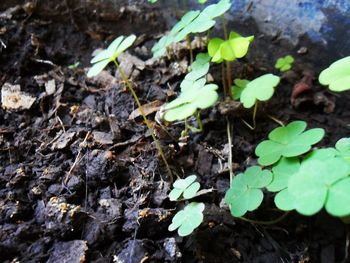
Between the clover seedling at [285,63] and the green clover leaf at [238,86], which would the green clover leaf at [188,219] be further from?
the clover seedling at [285,63]

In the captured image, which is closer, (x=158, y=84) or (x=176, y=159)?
(x=176, y=159)

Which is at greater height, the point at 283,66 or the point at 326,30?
the point at 326,30

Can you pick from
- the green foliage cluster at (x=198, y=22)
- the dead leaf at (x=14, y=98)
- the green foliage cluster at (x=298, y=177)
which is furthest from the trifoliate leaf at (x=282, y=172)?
the dead leaf at (x=14, y=98)

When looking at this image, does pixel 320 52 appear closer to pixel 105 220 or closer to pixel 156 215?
pixel 156 215

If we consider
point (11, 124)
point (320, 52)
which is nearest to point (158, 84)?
point (11, 124)

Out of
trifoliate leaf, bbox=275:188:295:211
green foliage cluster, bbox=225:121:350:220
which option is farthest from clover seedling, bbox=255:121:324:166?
trifoliate leaf, bbox=275:188:295:211
